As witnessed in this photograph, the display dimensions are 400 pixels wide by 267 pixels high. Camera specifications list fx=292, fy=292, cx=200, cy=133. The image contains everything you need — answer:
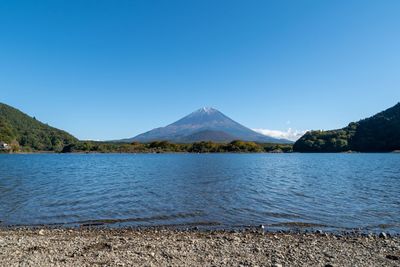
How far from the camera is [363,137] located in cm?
16725

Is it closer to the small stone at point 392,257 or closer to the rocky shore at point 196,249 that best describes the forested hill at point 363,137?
the rocky shore at point 196,249

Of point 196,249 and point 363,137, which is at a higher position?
point 363,137

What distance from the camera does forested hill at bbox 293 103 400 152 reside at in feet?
500

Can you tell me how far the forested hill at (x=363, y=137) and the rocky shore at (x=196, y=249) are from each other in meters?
165

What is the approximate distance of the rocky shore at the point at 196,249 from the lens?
30.0 feet

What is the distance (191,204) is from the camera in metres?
20.6

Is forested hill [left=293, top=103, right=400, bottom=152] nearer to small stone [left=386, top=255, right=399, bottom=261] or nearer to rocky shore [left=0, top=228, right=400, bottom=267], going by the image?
rocky shore [left=0, top=228, right=400, bottom=267]

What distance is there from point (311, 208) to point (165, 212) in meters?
9.41

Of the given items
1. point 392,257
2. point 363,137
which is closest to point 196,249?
point 392,257

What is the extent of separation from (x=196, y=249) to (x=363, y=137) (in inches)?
7195

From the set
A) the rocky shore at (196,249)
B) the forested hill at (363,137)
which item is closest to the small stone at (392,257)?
the rocky shore at (196,249)

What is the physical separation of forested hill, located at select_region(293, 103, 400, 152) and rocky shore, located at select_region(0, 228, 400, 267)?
165116 mm

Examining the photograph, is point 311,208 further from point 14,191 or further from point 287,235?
point 14,191

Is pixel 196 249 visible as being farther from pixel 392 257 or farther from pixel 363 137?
pixel 363 137
